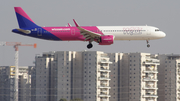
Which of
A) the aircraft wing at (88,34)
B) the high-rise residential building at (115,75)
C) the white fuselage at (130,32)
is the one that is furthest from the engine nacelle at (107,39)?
the high-rise residential building at (115,75)

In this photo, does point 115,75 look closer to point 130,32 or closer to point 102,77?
point 102,77

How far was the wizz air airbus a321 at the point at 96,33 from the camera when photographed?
78688mm

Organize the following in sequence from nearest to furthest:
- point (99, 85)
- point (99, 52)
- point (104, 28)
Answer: point (104, 28) < point (99, 85) < point (99, 52)

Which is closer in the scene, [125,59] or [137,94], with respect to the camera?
[137,94]

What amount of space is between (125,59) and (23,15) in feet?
346

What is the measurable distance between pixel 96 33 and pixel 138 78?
9349 centimetres

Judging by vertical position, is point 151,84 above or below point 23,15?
below

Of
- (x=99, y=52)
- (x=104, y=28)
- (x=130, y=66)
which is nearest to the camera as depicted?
(x=104, y=28)

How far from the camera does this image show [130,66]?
17762 cm

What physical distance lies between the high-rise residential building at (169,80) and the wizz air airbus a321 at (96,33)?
9801 centimetres

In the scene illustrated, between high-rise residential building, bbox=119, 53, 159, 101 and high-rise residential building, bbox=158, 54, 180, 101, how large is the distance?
883 cm

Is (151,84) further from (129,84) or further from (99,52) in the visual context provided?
(99,52)

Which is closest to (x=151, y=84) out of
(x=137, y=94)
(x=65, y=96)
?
(x=137, y=94)

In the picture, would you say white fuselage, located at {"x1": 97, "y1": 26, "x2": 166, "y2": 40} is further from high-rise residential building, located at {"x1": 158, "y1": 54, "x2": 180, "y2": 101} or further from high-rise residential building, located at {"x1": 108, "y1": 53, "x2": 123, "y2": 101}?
high-rise residential building, located at {"x1": 158, "y1": 54, "x2": 180, "y2": 101}
